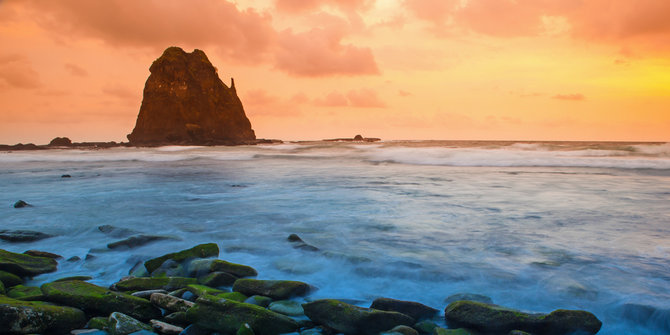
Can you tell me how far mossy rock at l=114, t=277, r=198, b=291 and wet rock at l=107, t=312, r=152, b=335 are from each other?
2.10 ft

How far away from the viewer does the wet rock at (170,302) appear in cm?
293

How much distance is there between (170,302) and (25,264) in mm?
2133

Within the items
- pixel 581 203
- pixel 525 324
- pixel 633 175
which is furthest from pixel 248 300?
pixel 633 175

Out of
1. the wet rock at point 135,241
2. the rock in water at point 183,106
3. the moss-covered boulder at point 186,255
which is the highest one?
the rock in water at point 183,106

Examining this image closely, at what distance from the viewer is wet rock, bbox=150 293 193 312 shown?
2.93m

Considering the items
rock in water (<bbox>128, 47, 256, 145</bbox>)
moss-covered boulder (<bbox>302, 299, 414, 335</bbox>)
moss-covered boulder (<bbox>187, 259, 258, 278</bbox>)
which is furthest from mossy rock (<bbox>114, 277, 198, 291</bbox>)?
rock in water (<bbox>128, 47, 256, 145</bbox>)

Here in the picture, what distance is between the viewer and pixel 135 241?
511 centimetres

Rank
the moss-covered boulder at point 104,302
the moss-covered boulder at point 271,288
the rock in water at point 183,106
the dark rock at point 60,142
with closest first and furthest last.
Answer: the moss-covered boulder at point 104,302
the moss-covered boulder at point 271,288
the rock in water at point 183,106
the dark rock at point 60,142

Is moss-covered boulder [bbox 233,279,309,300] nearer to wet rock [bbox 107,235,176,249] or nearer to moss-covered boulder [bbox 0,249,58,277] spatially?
moss-covered boulder [bbox 0,249,58,277]

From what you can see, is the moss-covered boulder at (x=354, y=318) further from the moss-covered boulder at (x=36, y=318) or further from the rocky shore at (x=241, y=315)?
the moss-covered boulder at (x=36, y=318)

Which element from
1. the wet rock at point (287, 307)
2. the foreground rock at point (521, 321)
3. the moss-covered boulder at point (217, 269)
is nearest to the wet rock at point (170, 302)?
the wet rock at point (287, 307)

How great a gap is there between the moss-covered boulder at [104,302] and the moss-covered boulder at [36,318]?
0.50 ft

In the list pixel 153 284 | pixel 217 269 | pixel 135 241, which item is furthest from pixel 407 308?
pixel 135 241

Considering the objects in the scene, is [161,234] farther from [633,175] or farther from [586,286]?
[633,175]
